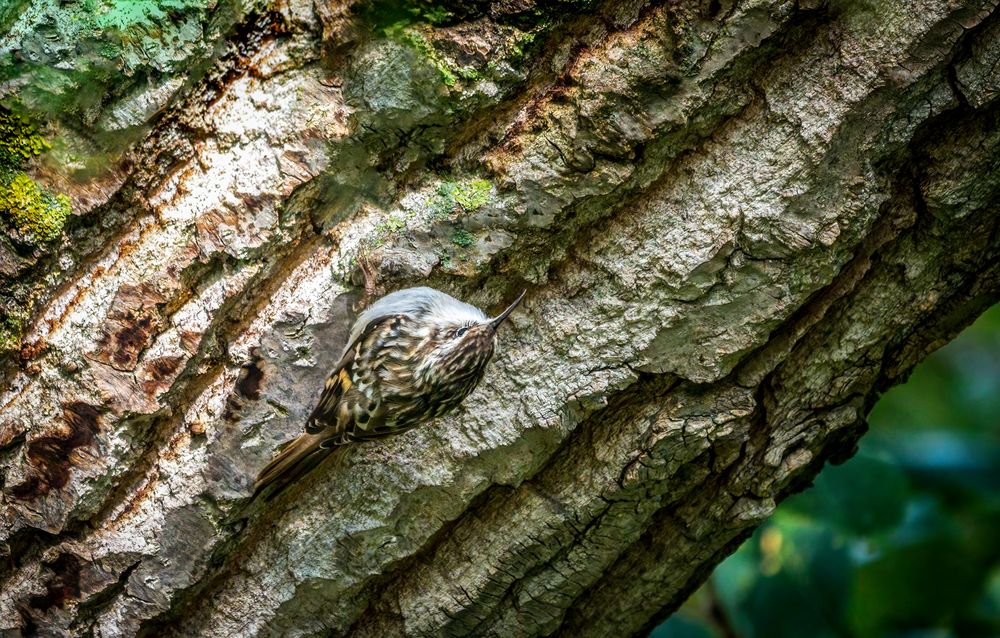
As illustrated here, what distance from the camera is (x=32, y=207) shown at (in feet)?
6.40

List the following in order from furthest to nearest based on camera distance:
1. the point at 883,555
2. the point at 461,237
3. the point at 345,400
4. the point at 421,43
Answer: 1. the point at 883,555
2. the point at 345,400
3. the point at 461,237
4. the point at 421,43

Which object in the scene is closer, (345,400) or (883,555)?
(345,400)

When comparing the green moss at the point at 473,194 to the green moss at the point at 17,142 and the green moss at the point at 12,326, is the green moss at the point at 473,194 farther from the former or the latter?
the green moss at the point at 12,326

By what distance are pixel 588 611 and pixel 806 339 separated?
102 centimetres

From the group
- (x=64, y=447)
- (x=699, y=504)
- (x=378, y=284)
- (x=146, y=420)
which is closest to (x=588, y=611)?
(x=699, y=504)

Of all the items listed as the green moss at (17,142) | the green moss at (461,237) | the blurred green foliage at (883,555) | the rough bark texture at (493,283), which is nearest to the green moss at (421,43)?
the rough bark texture at (493,283)

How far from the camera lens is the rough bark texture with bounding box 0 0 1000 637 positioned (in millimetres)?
1834

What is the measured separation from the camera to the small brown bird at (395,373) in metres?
2.05

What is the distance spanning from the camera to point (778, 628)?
2.81m

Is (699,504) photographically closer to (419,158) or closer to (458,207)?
(458,207)

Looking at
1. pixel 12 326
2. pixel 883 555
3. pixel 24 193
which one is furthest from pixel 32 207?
pixel 883 555

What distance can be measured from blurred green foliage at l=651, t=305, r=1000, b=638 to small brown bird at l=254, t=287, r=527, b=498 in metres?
1.41

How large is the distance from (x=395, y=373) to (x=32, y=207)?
1.05 meters

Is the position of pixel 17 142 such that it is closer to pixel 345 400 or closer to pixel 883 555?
→ pixel 345 400
